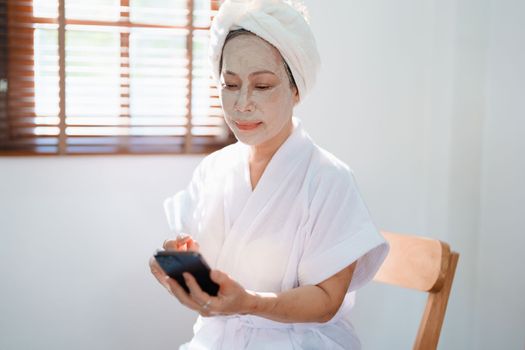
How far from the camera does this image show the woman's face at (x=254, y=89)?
135cm

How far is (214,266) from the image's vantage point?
1.46 meters

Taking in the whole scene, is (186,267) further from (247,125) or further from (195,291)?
(247,125)

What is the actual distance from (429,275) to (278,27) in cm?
61

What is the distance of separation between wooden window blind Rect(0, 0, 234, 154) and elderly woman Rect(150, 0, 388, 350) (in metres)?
0.69

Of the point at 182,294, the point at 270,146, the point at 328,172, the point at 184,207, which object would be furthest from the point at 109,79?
the point at 182,294

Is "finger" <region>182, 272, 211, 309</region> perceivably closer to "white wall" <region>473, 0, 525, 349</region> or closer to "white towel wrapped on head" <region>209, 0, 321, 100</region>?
"white towel wrapped on head" <region>209, 0, 321, 100</region>

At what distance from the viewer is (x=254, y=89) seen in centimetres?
137

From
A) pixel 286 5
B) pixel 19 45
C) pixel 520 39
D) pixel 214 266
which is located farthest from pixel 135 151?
pixel 520 39

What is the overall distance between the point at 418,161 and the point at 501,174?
253 millimetres

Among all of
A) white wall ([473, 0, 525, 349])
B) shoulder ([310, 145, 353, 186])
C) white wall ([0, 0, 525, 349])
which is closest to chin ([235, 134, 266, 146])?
shoulder ([310, 145, 353, 186])

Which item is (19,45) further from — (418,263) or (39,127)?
(418,263)

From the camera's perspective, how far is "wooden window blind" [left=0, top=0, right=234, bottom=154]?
2.00 metres

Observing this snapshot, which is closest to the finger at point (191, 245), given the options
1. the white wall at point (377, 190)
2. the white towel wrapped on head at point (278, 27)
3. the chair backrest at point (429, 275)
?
the white towel wrapped on head at point (278, 27)

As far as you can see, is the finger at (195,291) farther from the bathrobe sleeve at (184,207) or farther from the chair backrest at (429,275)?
the chair backrest at (429,275)
